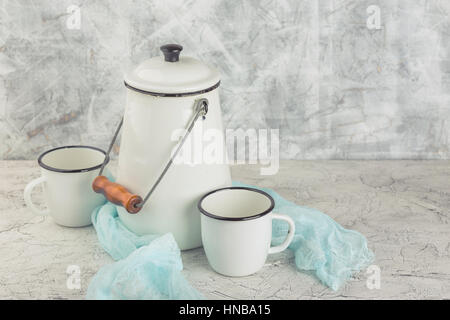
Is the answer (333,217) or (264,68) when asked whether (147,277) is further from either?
(264,68)

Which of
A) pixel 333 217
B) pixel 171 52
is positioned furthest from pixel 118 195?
pixel 333 217

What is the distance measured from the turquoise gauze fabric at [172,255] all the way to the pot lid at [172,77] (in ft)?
0.58

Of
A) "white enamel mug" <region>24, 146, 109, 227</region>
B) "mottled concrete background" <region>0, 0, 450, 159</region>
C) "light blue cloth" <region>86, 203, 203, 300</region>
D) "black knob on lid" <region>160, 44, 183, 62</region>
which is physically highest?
"black knob on lid" <region>160, 44, 183, 62</region>

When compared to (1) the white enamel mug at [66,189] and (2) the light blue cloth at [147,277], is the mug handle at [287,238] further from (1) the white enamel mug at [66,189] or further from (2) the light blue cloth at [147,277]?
(1) the white enamel mug at [66,189]

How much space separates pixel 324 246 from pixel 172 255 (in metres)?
0.20

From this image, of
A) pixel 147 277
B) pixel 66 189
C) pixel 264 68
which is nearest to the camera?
pixel 147 277

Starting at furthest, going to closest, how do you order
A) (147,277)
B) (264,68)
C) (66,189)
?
1. (264,68)
2. (66,189)
3. (147,277)

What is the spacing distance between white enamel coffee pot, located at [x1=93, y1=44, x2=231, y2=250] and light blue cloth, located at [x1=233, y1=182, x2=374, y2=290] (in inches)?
4.5

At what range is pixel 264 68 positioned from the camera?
3.82 feet

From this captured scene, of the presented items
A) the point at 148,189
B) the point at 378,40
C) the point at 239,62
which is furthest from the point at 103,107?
the point at 378,40

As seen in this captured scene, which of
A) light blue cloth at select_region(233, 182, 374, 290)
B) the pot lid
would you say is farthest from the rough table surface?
the pot lid

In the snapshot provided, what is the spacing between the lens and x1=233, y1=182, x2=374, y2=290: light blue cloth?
2.75 ft

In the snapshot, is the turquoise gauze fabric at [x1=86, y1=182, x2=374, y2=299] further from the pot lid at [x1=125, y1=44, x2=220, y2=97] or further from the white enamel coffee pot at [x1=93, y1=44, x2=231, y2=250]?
the pot lid at [x1=125, y1=44, x2=220, y2=97]

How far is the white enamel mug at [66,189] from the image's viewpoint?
92 centimetres
